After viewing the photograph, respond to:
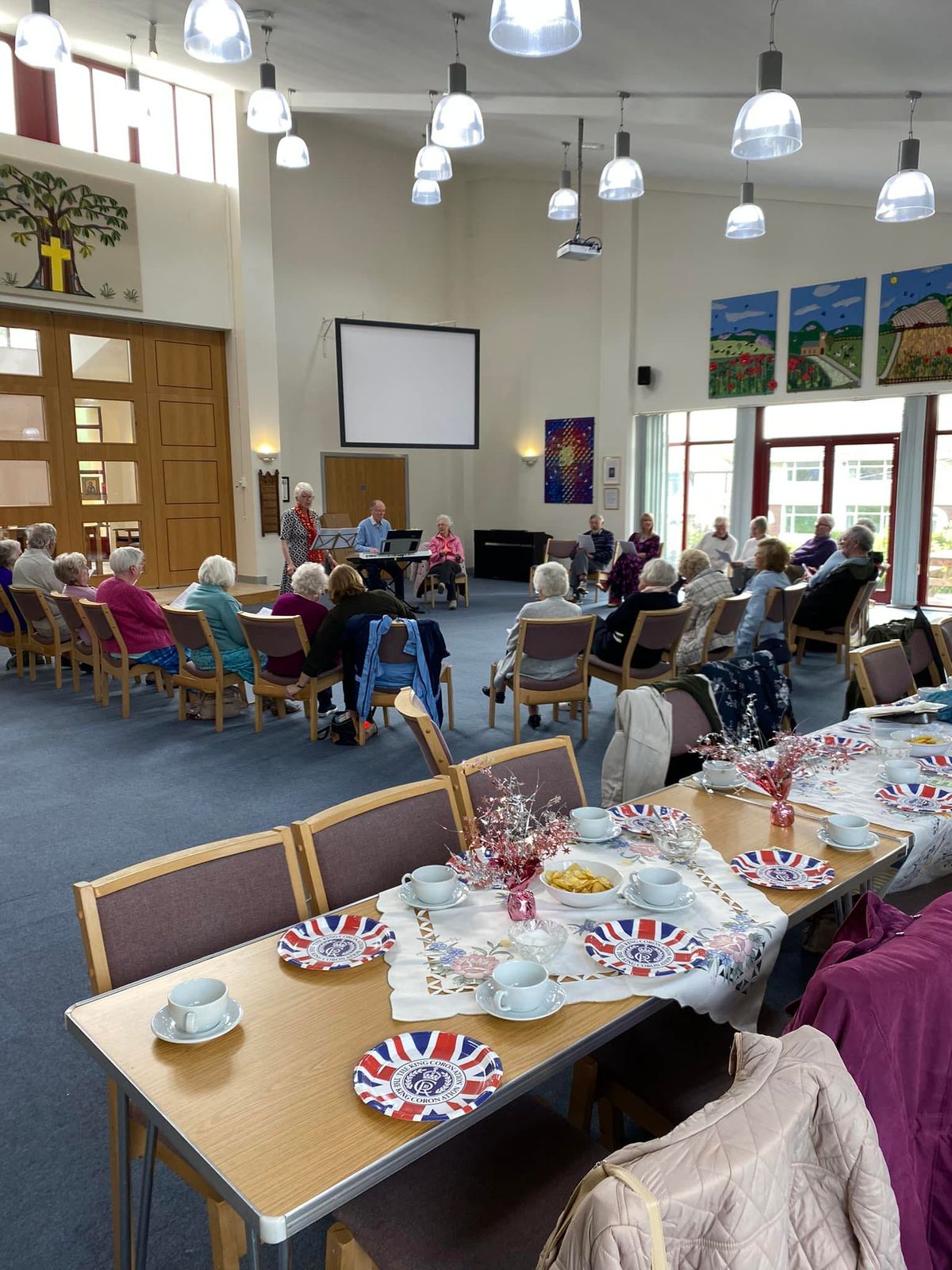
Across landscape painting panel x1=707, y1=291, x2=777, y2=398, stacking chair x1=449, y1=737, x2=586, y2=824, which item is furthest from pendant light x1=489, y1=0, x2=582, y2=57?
landscape painting panel x1=707, y1=291, x2=777, y2=398

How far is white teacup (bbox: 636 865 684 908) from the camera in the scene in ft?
6.10

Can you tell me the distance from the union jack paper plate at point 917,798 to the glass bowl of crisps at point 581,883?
953mm

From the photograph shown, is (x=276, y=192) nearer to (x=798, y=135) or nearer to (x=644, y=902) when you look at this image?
(x=798, y=135)

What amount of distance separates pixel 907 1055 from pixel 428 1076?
0.69 m

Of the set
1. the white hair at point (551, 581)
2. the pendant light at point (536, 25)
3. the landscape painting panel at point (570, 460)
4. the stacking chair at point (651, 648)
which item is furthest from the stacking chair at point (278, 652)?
the landscape painting panel at point (570, 460)

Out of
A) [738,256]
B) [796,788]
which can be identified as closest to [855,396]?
[738,256]

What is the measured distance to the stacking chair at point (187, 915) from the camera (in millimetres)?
1661

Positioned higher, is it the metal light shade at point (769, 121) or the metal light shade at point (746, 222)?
the metal light shade at point (746, 222)

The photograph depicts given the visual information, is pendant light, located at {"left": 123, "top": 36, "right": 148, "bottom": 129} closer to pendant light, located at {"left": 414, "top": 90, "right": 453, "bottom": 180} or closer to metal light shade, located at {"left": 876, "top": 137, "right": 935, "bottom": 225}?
pendant light, located at {"left": 414, "top": 90, "right": 453, "bottom": 180}

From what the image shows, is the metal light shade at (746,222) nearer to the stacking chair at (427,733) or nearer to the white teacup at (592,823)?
the stacking chair at (427,733)

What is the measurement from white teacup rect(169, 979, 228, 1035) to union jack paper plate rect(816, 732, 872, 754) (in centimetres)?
218

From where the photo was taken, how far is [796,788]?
262 centimetres

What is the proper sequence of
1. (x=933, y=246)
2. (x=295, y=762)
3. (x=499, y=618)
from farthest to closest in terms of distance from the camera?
(x=499, y=618), (x=933, y=246), (x=295, y=762)

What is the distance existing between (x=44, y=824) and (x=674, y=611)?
3.69 meters
